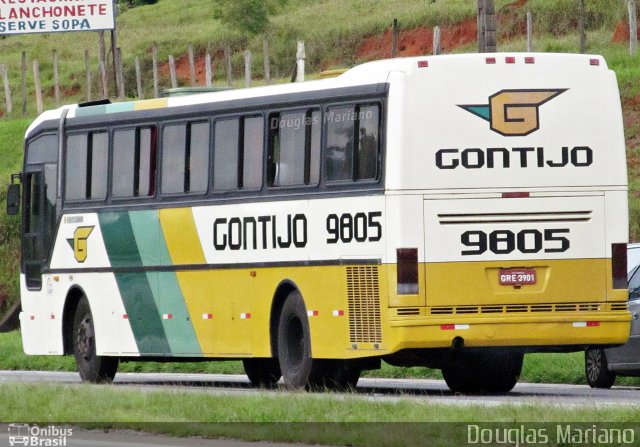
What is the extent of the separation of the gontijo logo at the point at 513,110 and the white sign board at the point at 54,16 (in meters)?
29.7

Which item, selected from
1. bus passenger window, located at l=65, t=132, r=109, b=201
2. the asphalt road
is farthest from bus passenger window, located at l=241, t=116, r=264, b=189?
bus passenger window, located at l=65, t=132, r=109, b=201

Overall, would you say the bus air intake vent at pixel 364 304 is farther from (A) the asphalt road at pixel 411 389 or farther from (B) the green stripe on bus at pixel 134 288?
(B) the green stripe on bus at pixel 134 288

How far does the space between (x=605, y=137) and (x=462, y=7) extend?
54.3 m

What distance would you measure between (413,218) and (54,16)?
32.1 metres

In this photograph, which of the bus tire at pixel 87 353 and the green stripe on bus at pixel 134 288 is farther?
the bus tire at pixel 87 353

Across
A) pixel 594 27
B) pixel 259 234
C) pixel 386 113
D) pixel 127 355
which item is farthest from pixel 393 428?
pixel 594 27

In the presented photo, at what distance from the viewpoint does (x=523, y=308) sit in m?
18.4

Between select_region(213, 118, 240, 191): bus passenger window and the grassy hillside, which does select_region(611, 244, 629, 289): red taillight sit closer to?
select_region(213, 118, 240, 191): bus passenger window

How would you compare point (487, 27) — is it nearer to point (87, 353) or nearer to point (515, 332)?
point (87, 353)

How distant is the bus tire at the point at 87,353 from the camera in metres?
23.5

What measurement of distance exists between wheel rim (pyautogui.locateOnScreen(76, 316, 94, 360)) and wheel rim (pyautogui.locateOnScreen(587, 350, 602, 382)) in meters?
6.51

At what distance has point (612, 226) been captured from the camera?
18.7 m

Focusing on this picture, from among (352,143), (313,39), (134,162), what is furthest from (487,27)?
(313,39)

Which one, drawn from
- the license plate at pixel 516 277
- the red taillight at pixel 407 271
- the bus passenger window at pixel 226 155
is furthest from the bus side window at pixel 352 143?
the bus passenger window at pixel 226 155
